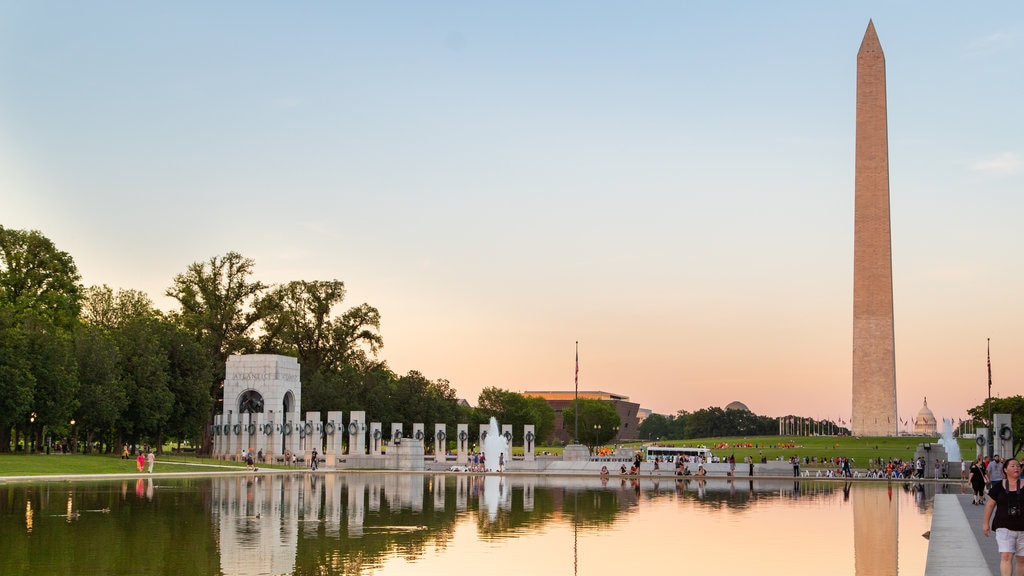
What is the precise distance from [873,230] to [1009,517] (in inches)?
2716

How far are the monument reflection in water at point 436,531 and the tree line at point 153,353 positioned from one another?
18558mm

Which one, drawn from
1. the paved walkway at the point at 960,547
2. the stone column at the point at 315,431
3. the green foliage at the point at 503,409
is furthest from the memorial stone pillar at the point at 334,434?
the green foliage at the point at 503,409

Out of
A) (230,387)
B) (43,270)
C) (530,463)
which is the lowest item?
(530,463)

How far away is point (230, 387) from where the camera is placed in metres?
72.2

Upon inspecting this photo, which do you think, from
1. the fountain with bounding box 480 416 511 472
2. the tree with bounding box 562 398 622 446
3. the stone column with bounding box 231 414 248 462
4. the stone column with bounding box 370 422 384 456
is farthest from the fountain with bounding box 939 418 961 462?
the tree with bounding box 562 398 622 446

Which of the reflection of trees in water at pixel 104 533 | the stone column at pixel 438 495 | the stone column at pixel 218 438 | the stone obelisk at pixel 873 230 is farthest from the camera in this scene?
the stone obelisk at pixel 873 230

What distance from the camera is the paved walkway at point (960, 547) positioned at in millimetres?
15855

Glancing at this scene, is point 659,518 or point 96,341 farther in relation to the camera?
point 96,341

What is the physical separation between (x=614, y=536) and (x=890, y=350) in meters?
61.7

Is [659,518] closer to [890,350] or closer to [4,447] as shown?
[4,447]

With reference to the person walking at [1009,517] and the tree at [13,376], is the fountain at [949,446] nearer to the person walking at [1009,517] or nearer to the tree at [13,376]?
the tree at [13,376]

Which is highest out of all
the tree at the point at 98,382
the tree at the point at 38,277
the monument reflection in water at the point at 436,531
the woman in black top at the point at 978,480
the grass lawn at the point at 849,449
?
the tree at the point at 38,277

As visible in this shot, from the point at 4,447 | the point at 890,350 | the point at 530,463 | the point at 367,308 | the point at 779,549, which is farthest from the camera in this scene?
the point at 367,308

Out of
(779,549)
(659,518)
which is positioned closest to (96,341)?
(659,518)
